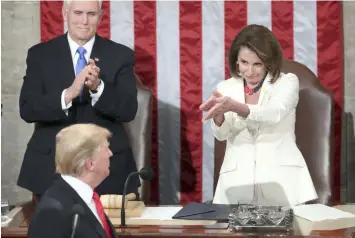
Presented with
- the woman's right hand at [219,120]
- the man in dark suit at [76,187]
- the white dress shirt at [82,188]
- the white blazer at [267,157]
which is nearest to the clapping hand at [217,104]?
the woman's right hand at [219,120]

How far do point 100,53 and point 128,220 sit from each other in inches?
37.8

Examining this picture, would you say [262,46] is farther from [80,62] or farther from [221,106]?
[80,62]

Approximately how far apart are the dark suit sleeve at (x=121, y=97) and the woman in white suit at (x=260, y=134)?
44 centimetres

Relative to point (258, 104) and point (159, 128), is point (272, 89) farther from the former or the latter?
point (159, 128)

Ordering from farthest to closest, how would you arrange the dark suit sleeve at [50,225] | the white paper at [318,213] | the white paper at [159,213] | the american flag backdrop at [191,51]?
the american flag backdrop at [191,51]
the white paper at [159,213]
the white paper at [318,213]
the dark suit sleeve at [50,225]

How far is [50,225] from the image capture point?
10.0 feet

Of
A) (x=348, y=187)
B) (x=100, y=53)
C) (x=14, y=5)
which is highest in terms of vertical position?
(x=14, y=5)

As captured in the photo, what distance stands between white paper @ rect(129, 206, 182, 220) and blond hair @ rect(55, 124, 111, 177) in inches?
42.3

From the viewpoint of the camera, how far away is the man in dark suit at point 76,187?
308 cm

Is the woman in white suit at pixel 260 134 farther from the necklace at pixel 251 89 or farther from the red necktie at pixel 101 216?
the red necktie at pixel 101 216

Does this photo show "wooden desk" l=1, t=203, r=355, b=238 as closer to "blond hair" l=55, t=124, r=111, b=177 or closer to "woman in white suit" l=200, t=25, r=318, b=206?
"woman in white suit" l=200, t=25, r=318, b=206

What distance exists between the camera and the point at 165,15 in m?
5.81

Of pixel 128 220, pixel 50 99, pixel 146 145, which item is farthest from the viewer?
pixel 146 145

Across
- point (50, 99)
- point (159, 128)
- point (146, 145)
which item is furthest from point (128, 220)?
point (159, 128)
